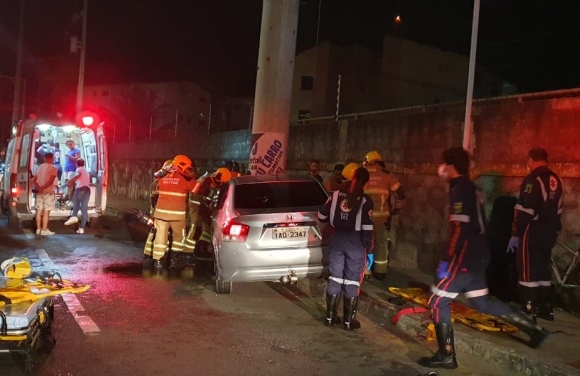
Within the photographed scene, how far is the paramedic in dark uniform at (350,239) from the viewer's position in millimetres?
6211

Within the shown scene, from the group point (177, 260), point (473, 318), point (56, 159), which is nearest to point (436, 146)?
point (473, 318)

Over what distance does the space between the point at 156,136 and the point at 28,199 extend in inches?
533

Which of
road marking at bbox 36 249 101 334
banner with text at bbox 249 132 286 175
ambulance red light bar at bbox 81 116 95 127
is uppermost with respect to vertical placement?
ambulance red light bar at bbox 81 116 95 127

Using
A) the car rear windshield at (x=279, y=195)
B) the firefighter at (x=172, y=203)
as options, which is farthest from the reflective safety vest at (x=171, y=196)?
the car rear windshield at (x=279, y=195)

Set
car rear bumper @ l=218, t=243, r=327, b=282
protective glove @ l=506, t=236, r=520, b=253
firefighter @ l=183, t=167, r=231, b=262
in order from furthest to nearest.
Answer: firefighter @ l=183, t=167, r=231, b=262
car rear bumper @ l=218, t=243, r=327, b=282
protective glove @ l=506, t=236, r=520, b=253

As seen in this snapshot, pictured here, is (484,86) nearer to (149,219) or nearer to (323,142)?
(323,142)

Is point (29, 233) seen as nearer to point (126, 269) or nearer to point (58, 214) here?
point (58, 214)

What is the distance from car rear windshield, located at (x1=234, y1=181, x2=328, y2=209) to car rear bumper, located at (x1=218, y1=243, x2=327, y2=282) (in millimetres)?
670

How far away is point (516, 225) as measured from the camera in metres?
6.49

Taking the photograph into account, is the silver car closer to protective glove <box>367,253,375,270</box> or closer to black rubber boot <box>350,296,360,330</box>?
black rubber boot <box>350,296,360,330</box>

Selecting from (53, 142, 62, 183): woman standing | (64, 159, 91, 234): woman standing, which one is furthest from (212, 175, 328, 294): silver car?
(53, 142, 62, 183): woman standing

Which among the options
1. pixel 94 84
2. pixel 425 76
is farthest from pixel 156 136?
pixel 94 84

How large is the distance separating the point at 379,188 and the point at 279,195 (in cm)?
Result: 144

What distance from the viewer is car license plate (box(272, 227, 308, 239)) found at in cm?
714
